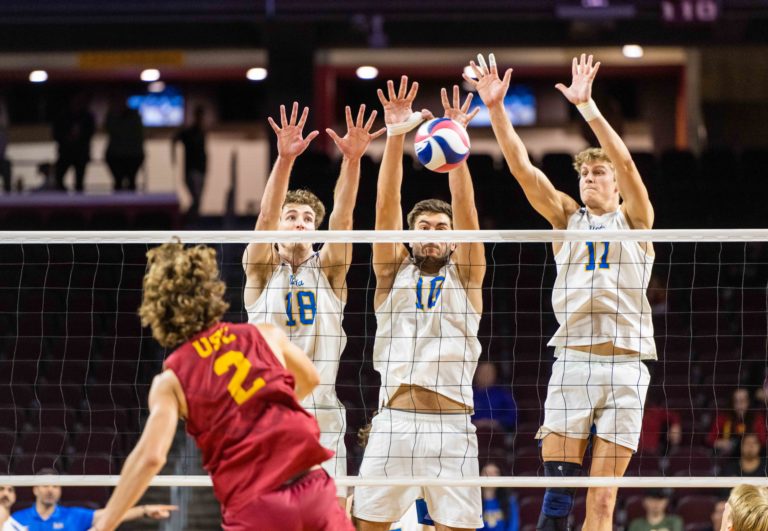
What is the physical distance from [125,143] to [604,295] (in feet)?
45.0

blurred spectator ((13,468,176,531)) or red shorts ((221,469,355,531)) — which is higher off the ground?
red shorts ((221,469,355,531))

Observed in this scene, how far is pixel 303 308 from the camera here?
7.80 meters

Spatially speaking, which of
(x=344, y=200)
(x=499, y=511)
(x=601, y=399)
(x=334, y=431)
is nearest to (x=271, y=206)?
(x=344, y=200)

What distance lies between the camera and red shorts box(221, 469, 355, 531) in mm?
4961

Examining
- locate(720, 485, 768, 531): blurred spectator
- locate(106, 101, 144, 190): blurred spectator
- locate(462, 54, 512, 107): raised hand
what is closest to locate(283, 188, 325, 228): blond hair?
locate(462, 54, 512, 107): raised hand

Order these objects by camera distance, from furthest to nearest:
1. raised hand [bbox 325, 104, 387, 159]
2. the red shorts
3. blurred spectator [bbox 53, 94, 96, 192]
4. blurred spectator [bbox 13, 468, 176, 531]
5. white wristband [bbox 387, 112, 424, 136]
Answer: blurred spectator [bbox 53, 94, 96, 192] < blurred spectator [bbox 13, 468, 176, 531] < raised hand [bbox 325, 104, 387, 159] < white wristband [bbox 387, 112, 424, 136] < the red shorts

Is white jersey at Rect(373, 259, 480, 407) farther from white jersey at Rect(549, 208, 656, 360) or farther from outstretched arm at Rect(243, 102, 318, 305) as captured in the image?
outstretched arm at Rect(243, 102, 318, 305)

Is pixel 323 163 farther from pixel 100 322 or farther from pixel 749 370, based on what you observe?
pixel 749 370

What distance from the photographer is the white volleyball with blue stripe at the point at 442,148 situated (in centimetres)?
733

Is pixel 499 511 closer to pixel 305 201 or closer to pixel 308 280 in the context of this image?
pixel 308 280

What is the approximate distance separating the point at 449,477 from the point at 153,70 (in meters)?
17.0

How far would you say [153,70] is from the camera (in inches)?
A: 897

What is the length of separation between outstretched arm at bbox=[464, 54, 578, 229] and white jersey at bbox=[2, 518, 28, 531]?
5.74 metres

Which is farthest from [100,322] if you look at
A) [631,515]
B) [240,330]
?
[240,330]
